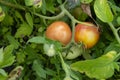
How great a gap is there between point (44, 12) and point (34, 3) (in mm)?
96

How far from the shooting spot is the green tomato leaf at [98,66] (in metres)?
0.98

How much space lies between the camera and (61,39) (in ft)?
3.72

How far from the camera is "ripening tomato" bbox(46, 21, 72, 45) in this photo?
3.71 feet

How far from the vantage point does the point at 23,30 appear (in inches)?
49.5

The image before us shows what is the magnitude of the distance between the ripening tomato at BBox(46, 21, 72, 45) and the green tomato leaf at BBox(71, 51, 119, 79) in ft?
0.54

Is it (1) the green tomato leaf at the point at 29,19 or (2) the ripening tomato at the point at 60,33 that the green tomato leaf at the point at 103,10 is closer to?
(2) the ripening tomato at the point at 60,33

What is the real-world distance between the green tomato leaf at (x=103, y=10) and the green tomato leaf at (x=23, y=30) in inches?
11.0

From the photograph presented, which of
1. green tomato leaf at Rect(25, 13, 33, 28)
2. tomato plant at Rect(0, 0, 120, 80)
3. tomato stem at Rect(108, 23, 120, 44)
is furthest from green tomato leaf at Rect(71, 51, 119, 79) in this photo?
green tomato leaf at Rect(25, 13, 33, 28)

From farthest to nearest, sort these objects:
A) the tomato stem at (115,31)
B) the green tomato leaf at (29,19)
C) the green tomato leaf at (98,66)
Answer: the green tomato leaf at (29,19)
the tomato stem at (115,31)
the green tomato leaf at (98,66)

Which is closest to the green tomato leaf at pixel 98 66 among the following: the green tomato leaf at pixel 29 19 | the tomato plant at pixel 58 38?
the tomato plant at pixel 58 38

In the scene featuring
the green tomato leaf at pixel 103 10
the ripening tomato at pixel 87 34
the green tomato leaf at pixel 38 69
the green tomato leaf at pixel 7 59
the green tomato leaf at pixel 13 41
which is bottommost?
the green tomato leaf at pixel 38 69

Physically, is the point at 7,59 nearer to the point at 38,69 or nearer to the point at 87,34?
the point at 38,69

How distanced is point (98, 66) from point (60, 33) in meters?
0.19

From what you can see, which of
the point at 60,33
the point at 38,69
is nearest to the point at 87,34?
the point at 60,33
